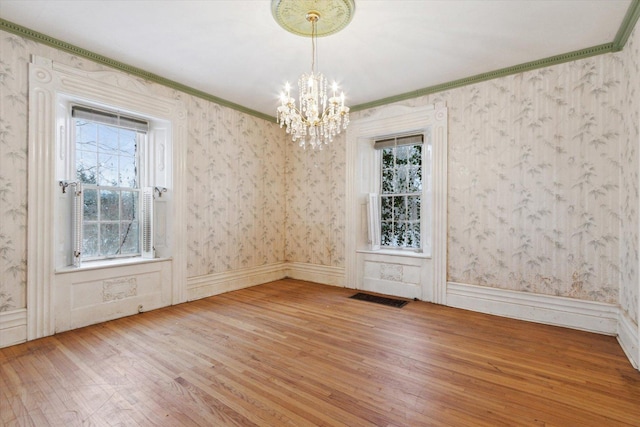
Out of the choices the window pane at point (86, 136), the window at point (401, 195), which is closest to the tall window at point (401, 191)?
the window at point (401, 195)

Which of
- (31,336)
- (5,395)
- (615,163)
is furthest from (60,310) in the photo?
(615,163)

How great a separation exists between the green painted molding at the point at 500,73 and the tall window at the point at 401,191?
0.58m

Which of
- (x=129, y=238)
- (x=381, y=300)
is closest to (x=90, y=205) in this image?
(x=129, y=238)

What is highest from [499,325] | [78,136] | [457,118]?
[457,118]

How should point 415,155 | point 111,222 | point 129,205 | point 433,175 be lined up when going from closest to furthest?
1. point 111,222
2. point 129,205
3. point 433,175
4. point 415,155

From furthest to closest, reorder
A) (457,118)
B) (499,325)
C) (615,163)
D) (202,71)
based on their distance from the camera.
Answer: (457,118)
(202,71)
(499,325)
(615,163)

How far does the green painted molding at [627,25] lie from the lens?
7.97 feet

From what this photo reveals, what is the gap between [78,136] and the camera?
3.39 meters

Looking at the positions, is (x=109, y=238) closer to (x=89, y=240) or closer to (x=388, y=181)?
(x=89, y=240)

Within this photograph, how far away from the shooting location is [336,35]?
112 inches

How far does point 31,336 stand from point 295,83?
3.83 metres

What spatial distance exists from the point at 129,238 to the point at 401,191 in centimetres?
382

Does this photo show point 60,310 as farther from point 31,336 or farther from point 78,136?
point 78,136

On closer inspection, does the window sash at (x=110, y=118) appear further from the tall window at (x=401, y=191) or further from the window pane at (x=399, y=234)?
the window pane at (x=399, y=234)
